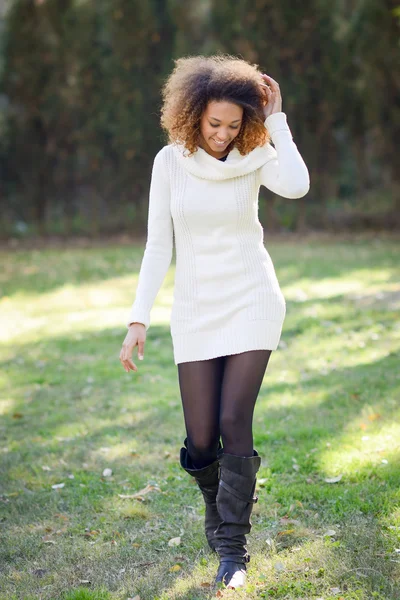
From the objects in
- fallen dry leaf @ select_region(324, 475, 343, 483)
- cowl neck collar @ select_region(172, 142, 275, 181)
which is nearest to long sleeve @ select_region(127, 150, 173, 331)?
cowl neck collar @ select_region(172, 142, 275, 181)

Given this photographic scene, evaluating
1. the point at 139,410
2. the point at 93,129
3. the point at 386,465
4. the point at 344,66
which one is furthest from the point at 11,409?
the point at 344,66

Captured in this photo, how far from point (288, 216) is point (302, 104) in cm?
269

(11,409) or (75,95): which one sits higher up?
(75,95)

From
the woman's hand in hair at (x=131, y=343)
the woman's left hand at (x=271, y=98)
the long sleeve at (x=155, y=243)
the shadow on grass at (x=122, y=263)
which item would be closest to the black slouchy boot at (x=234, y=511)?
the woman's hand in hair at (x=131, y=343)

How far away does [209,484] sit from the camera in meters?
3.25

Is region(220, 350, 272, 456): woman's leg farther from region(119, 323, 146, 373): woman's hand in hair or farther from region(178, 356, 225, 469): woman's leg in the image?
region(119, 323, 146, 373): woman's hand in hair

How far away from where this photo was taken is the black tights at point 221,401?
9.71 ft

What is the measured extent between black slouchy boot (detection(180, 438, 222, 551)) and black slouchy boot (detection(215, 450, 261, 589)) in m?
0.18

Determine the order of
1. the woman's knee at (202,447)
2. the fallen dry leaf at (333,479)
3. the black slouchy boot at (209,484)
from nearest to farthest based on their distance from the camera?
1. the woman's knee at (202,447)
2. the black slouchy boot at (209,484)
3. the fallen dry leaf at (333,479)

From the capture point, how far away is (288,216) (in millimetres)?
17938

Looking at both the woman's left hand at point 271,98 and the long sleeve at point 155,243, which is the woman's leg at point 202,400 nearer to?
the long sleeve at point 155,243

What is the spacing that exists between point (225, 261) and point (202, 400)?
57cm

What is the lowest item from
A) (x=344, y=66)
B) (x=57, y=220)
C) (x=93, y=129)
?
(x=57, y=220)

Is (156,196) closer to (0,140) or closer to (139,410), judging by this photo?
(139,410)
